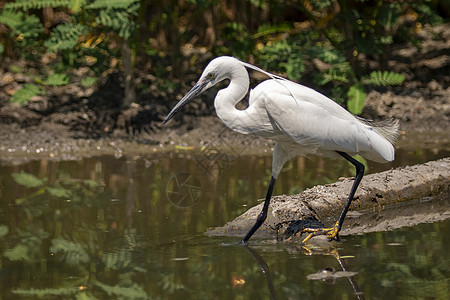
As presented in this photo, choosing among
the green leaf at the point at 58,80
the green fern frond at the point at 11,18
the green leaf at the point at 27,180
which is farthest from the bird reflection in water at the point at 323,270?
the green fern frond at the point at 11,18

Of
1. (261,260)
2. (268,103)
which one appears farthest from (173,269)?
(268,103)

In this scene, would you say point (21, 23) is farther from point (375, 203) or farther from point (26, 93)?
point (375, 203)

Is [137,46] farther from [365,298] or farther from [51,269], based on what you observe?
[365,298]

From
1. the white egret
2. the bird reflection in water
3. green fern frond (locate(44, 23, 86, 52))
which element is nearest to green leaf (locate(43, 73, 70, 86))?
green fern frond (locate(44, 23, 86, 52))

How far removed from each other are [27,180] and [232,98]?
341 cm

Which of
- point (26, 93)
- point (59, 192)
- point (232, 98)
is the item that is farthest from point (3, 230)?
point (26, 93)

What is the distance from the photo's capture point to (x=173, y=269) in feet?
17.1

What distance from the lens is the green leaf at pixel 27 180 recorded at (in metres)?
8.02

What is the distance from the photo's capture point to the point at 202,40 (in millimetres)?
13055

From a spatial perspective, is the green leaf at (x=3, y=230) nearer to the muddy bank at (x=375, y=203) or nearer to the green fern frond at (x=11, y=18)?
the muddy bank at (x=375, y=203)

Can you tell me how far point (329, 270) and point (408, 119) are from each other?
602cm

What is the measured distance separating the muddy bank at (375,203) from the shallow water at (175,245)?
26cm

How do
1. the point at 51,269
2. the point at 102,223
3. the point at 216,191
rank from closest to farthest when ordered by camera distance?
the point at 51,269
the point at 102,223
the point at 216,191

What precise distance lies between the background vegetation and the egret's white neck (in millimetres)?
4284
